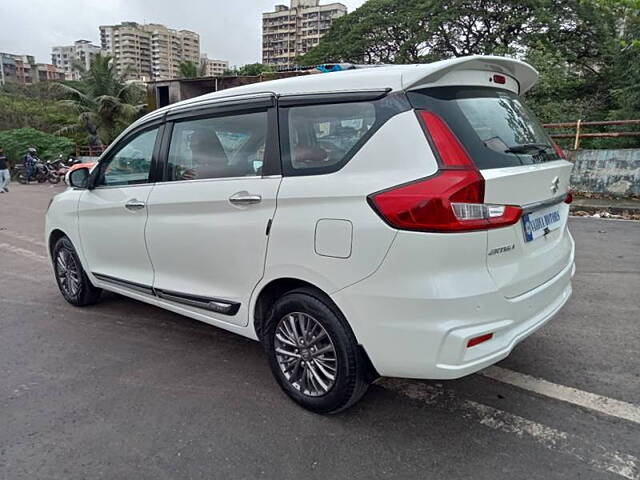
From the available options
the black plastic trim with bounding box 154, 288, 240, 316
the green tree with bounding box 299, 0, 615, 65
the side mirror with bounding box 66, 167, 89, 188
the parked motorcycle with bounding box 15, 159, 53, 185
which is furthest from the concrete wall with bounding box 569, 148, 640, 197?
the parked motorcycle with bounding box 15, 159, 53, 185

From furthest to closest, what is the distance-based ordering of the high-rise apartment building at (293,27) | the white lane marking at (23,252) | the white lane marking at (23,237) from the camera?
1. the high-rise apartment building at (293,27)
2. the white lane marking at (23,237)
3. the white lane marking at (23,252)

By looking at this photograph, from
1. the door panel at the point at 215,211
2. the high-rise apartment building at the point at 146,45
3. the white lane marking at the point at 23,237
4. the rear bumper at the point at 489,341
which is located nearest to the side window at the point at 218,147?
the door panel at the point at 215,211

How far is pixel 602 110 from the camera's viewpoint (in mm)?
17766

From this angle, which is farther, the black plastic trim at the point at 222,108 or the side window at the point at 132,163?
the side window at the point at 132,163

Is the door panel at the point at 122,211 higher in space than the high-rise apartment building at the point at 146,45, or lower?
lower

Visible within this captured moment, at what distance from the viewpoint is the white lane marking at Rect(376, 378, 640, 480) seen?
7.07ft

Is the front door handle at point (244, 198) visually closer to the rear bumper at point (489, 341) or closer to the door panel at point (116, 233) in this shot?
the door panel at point (116, 233)

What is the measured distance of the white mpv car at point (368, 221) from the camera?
2.11m

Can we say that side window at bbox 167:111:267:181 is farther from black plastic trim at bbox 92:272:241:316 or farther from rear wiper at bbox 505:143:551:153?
rear wiper at bbox 505:143:551:153

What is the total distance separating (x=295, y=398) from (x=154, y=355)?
50.9 inches

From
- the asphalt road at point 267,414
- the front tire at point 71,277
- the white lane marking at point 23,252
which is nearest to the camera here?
the asphalt road at point 267,414

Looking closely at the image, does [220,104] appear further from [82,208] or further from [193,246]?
[82,208]

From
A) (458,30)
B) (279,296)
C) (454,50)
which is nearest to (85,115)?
(454,50)

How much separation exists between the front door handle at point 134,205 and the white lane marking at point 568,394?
8.55ft
